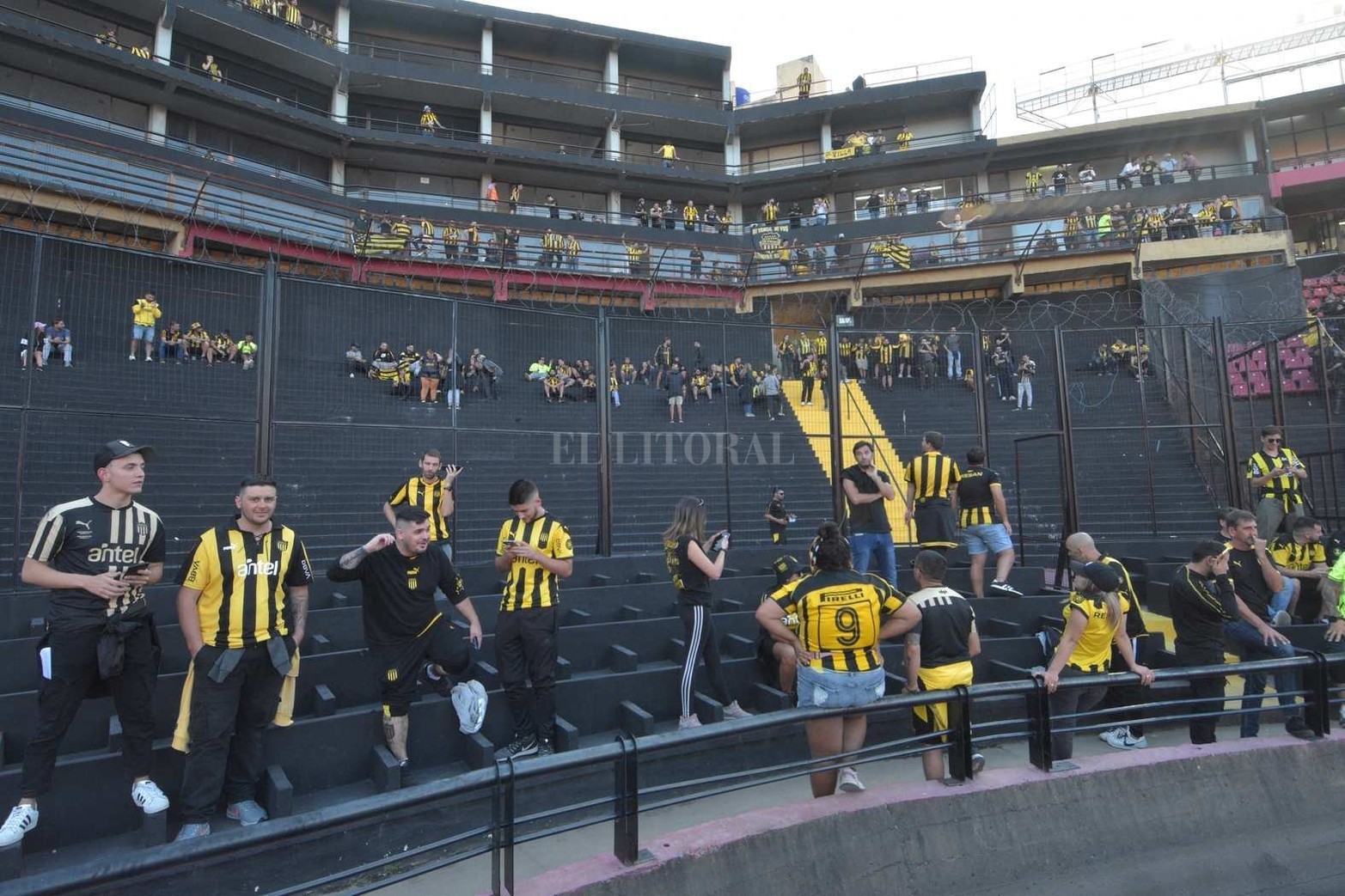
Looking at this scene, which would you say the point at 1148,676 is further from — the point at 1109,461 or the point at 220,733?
the point at 1109,461

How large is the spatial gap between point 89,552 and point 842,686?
13.0ft

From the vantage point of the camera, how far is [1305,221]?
29.9 meters

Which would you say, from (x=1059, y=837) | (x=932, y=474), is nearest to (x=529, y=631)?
(x=1059, y=837)

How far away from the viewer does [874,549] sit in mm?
7492

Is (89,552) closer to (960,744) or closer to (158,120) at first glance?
(960,744)

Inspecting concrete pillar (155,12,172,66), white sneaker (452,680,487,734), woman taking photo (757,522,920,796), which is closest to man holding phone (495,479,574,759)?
white sneaker (452,680,487,734)

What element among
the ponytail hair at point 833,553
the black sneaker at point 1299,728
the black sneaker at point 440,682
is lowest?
the black sneaker at point 1299,728

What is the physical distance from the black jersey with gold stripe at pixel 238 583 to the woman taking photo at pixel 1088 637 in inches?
187

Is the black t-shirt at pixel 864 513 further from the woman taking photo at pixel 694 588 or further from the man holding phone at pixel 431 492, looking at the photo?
the man holding phone at pixel 431 492

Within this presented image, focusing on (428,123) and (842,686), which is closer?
(842,686)

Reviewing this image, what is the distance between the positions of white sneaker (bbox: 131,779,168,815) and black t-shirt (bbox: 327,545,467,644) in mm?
1271

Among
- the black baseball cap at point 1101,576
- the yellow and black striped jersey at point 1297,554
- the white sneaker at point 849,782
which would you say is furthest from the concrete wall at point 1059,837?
the yellow and black striped jersey at point 1297,554

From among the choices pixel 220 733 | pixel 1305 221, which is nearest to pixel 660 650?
pixel 220 733

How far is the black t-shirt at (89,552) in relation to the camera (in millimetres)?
3725
